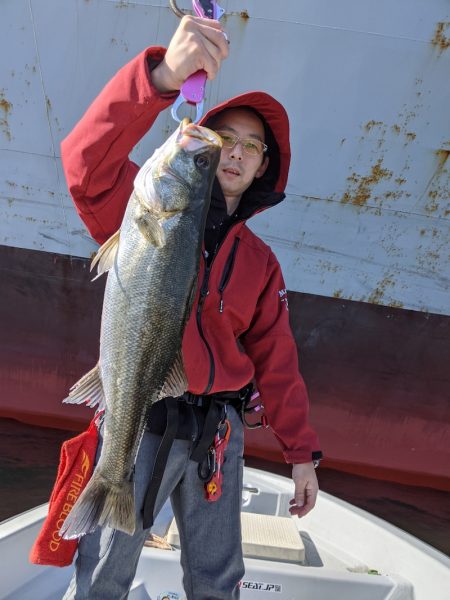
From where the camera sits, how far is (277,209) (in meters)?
4.91

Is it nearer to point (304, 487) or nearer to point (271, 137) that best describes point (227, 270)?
point (271, 137)

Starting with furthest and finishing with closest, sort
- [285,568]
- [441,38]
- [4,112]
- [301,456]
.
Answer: [4,112]
[441,38]
[285,568]
[301,456]

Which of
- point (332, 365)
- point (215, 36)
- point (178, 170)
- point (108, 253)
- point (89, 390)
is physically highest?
point (215, 36)

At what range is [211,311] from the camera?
7.02ft

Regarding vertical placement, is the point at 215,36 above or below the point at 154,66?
above

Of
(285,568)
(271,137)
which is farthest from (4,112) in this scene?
(285,568)

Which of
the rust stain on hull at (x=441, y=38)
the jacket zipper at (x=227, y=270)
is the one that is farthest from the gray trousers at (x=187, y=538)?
the rust stain on hull at (x=441, y=38)

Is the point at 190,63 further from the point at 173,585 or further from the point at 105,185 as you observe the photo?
the point at 173,585

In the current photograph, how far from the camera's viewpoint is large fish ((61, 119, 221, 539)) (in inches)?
62.8

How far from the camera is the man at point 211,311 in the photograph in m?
1.66

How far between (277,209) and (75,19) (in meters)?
2.56

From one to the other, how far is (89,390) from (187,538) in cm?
84

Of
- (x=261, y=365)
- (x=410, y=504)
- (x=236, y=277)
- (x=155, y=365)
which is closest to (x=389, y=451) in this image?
(x=410, y=504)

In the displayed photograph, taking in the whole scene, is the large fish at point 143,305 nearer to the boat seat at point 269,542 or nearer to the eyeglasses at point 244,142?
the eyeglasses at point 244,142
